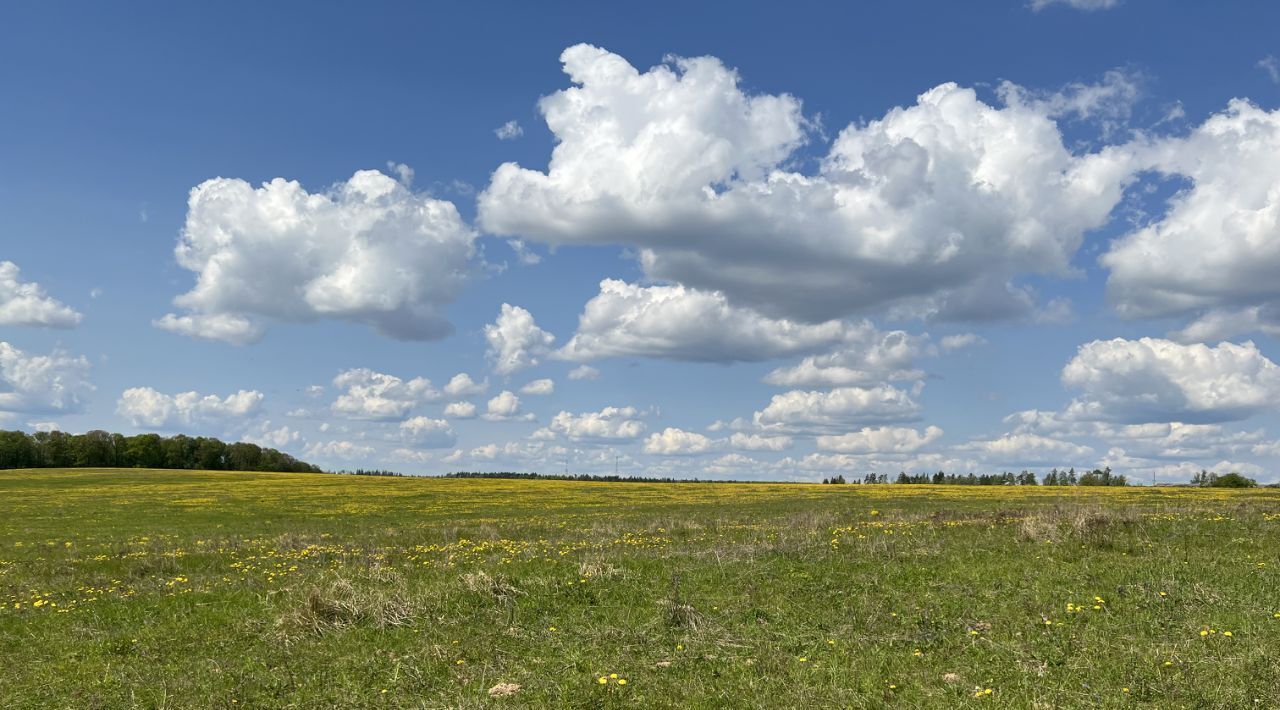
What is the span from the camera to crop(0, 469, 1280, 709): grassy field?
1089 centimetres

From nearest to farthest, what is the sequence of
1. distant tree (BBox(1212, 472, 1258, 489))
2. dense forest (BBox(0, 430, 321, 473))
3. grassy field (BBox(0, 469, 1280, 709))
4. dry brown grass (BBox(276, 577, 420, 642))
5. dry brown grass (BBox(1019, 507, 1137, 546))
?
grassy field (BBox(0, 469, 1280, 709)) → dry brown grass (BBox(276, 577, 420, 642)) → dry brown grass (BBox(1019, 507, 1137, 546)) → distant tree (BBox(1212, 472, 1258, 489)) → dense forest (BBox(0, 430, 321, 473))

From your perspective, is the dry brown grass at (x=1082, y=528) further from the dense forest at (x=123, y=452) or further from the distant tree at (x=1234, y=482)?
the dense forest at (x=123, y=452)

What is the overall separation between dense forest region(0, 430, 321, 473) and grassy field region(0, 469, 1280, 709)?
151545mm

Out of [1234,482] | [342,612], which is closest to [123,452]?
[342,612]

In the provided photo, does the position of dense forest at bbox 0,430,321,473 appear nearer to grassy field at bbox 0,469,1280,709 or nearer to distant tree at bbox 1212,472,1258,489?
grassy field at bbox 0,469,1280,709

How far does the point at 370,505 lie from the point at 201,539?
23.7 meters

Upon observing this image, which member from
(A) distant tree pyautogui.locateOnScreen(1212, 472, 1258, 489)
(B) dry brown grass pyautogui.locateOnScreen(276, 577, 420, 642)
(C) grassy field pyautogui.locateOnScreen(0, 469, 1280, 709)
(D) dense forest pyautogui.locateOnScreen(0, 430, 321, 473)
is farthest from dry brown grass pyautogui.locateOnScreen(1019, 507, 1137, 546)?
(D) dense forest pyautogui.locateOnScreen(0, 430, 321, 473)

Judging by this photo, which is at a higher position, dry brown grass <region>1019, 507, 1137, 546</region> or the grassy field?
dry brown grass <region>1019, 507, 1137, 546</region>

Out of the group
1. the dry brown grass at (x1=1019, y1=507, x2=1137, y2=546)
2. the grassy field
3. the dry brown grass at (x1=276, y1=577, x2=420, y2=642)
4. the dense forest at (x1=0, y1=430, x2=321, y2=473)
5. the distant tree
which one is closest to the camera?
the grassy field

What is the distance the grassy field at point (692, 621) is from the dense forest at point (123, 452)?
497 ft

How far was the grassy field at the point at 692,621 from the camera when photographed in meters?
10.9

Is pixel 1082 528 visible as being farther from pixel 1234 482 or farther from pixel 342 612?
pixel 1234 482

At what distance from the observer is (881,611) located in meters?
14.5

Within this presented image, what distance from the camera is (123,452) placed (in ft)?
512
